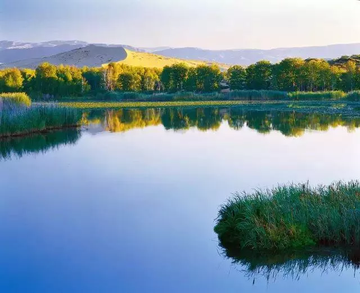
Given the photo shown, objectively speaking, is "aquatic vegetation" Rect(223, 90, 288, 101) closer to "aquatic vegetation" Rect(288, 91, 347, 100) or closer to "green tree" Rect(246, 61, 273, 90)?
"aquatic vegetation" Rect(288, 91, 347, 100)

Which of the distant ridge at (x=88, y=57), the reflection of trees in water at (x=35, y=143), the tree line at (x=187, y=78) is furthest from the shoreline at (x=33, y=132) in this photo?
the distant ridge at (x=88, y=57)

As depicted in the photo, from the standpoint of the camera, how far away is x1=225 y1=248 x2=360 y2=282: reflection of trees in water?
6.55 meters

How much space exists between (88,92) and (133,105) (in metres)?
13.5

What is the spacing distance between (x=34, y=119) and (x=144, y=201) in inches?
507

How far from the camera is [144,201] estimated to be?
1014cm

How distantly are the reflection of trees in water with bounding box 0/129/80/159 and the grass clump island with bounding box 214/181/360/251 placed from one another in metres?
10.4

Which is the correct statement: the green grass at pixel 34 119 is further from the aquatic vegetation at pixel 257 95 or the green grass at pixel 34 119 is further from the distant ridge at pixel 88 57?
the distant ridge at pixel 88 57

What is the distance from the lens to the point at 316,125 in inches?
933

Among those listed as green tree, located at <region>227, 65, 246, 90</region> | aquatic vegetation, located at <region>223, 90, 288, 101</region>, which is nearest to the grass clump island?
aquatic vegetation, located at <region>223, 90, 288, 101</region>

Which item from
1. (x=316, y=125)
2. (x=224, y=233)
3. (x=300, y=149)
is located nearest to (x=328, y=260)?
(x=224, y=233)

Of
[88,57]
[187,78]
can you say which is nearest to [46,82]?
[187,78]

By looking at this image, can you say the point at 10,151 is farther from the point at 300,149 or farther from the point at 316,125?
the point at 316,125

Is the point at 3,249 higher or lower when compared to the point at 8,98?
lower

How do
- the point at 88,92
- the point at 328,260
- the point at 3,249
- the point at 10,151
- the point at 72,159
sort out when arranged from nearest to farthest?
1. the point at 328,260
2. the point at 3,249
3. the point at 72,159
4. the point at 10,151
5. the point at 88,92
